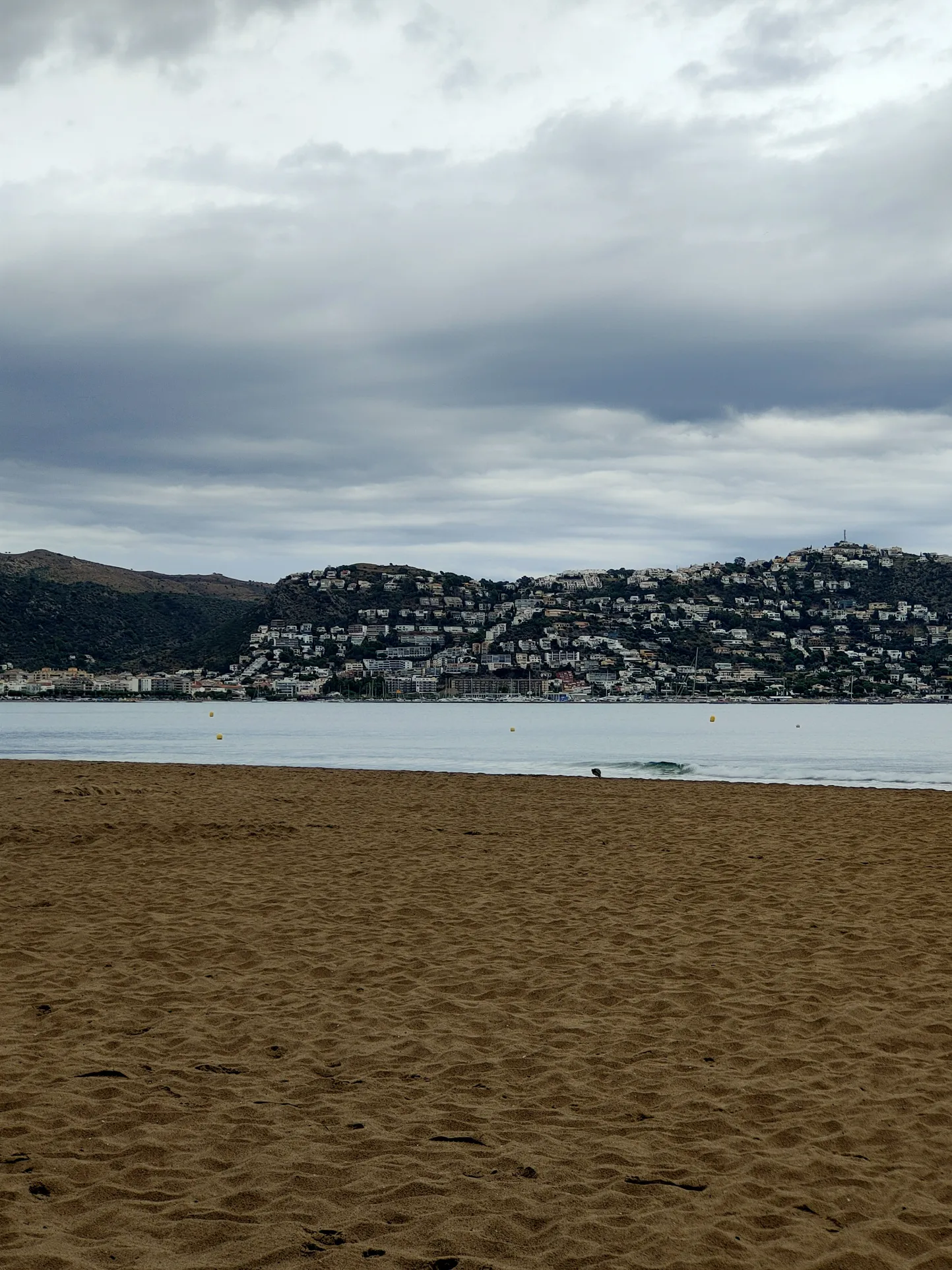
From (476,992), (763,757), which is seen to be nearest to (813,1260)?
(476,992)

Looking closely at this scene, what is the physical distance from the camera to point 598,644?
162 meters

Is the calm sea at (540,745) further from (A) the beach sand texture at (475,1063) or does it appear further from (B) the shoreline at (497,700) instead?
(B) the shoreline at (497,700)

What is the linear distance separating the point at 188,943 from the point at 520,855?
5.81m

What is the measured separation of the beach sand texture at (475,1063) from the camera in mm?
3926

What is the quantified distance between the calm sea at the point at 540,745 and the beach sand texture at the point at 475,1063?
1934 cm

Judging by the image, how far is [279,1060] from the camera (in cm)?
577

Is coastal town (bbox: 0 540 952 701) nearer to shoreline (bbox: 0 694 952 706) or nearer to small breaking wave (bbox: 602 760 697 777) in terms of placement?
shoreline (bbox: 0 694 952 706)

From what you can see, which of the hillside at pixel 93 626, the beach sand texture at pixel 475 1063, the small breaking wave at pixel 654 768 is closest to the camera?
the beach sand texture at pixel 475 1063

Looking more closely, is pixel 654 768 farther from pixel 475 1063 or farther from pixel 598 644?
pixel 598 644

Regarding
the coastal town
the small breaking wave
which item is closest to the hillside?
the coastal town

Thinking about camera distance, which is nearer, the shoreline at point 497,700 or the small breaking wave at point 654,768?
the small breaking wave at point 654,768

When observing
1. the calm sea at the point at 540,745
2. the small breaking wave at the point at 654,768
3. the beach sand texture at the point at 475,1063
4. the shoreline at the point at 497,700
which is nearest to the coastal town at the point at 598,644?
the shoreline at the point at 497,700

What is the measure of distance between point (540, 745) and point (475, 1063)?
48.5 m

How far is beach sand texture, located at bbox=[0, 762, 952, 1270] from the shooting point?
3.93 meters
